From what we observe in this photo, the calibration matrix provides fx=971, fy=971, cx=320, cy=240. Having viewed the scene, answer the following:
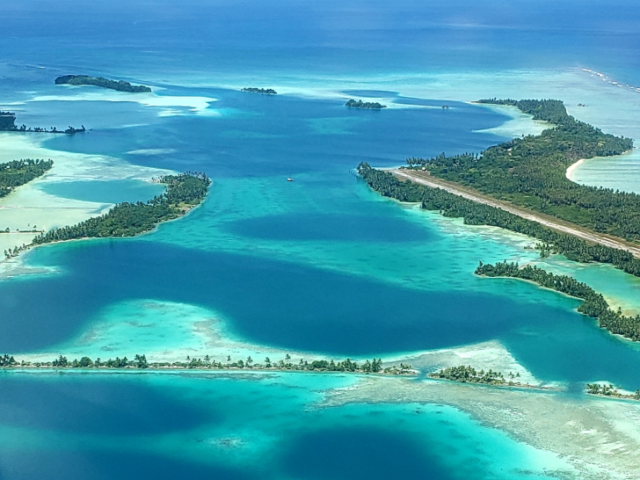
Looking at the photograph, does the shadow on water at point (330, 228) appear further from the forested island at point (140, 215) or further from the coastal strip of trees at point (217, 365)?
the coastal strip of trees at point (217, 365)

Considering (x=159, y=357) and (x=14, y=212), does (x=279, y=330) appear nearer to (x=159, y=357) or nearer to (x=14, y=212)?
(x=159, y=357)

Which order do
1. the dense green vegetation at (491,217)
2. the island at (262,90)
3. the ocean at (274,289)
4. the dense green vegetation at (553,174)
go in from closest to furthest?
the ocean at (274,289)
the dense green vegetation at (491,217)
the dense green vegetation at (553,174)
the island at (262,90)

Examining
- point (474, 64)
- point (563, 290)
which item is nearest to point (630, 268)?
point (563, 290)

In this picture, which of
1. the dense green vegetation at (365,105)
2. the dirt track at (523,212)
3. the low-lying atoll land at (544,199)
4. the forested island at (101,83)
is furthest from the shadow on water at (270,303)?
the forested island at (101,83)

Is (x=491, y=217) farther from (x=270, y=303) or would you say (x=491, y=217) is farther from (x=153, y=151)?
(x=153, y=151)

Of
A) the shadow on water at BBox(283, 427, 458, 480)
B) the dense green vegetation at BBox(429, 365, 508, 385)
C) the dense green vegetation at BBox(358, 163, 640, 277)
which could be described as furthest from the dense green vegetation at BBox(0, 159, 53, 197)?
the shadow on water at BBox(283, 427, 458, 480)

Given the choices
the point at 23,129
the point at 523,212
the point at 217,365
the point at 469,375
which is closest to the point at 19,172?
the point at 23,129

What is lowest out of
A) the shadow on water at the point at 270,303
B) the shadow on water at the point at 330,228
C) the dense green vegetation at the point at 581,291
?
the shadow on water at the point at 270,303
